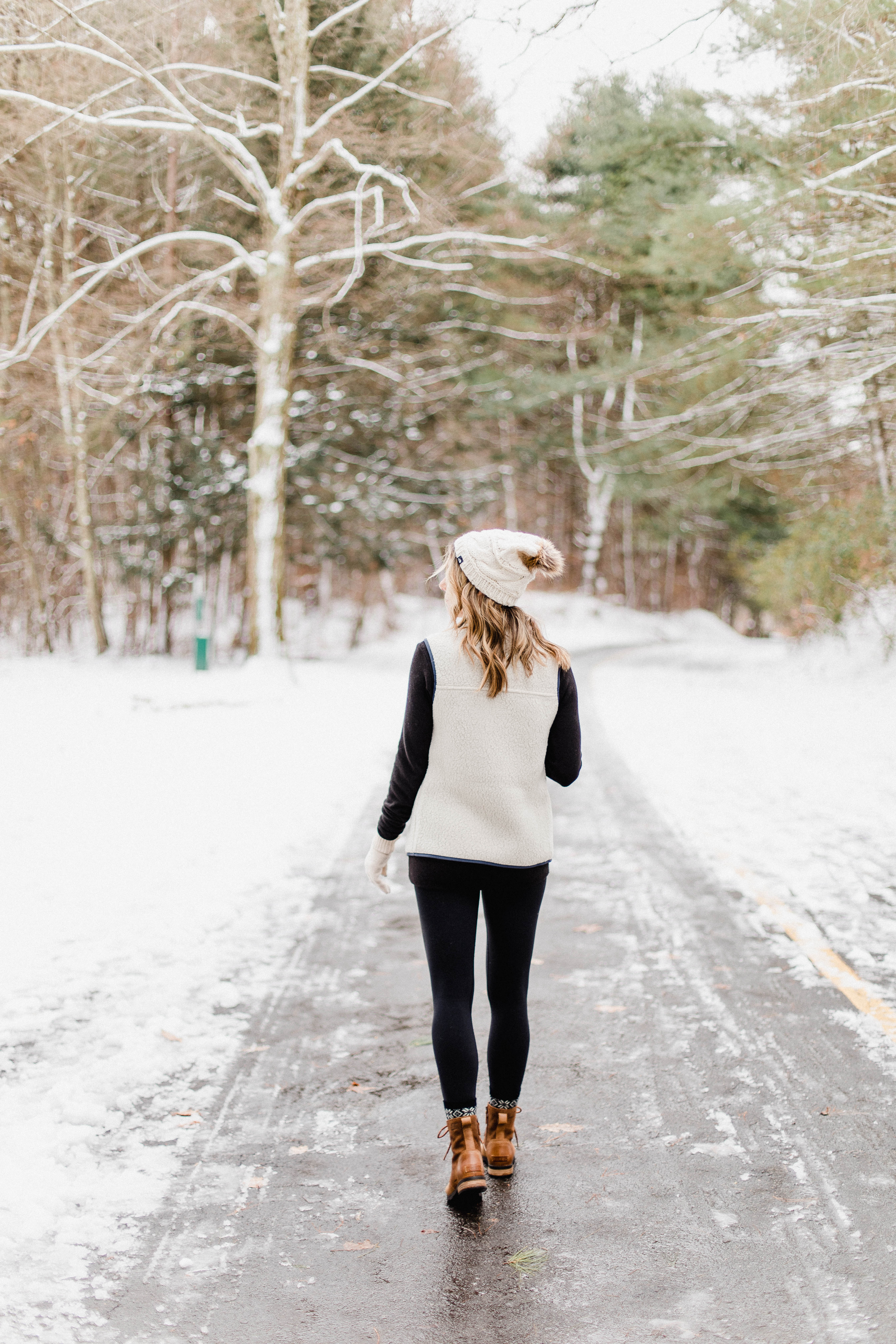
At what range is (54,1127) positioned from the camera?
352cm


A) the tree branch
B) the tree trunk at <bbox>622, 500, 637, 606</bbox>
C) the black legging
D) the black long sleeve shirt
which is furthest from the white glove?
the tree trunk at <bbox>622, 500, 637, 606</bbox>

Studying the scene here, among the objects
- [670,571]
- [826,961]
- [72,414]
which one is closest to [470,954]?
[826,961]

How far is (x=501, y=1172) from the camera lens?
336 cm

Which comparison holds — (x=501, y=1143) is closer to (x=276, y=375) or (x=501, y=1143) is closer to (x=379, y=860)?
(x=379, y=860)

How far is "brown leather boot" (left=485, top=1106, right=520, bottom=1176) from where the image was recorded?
3365 mm

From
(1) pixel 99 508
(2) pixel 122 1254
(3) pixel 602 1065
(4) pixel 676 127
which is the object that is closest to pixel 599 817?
(3) pixel 602 1065

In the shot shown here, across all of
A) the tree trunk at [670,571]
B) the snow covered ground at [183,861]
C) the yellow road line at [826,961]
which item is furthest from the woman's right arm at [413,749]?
the tree trunk at [670,571]

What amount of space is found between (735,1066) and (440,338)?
67.4 ft

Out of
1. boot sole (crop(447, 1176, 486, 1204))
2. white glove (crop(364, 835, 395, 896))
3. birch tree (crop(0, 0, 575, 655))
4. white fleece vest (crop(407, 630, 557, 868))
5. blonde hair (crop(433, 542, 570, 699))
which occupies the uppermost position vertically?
birch tree (crop(0, 0, 575, 655))

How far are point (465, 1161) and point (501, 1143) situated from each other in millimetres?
229

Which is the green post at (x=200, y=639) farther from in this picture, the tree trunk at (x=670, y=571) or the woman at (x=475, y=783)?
the tree trunk at (x=670, y=571)

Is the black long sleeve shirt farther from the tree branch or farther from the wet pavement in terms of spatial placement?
the tree branch

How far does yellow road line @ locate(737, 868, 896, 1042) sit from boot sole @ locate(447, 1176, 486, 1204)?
1956mm

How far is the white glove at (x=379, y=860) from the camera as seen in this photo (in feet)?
11.2
